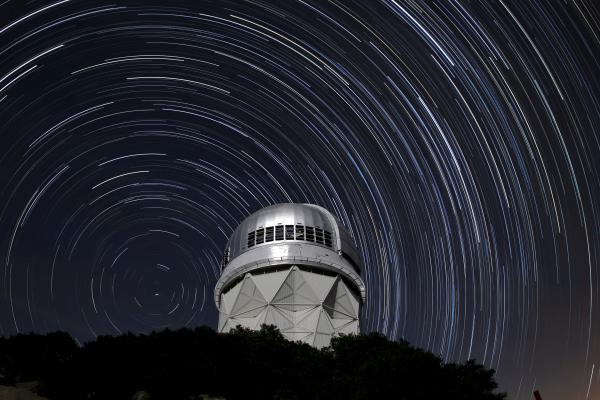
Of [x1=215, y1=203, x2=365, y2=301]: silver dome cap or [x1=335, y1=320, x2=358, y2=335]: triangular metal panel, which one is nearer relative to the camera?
[x1=335, y1=320, x2=358, y2=335]: triangular metal panel

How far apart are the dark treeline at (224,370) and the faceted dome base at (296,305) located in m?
7.11

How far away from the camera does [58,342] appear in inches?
1228

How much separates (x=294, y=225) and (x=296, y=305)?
666cm

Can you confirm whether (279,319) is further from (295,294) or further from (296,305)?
(295,294)

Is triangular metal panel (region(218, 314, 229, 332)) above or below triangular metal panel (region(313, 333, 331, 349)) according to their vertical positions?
above

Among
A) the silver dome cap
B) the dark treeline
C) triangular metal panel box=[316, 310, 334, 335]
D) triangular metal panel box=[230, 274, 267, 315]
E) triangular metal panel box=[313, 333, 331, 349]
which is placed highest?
the silver dome cap

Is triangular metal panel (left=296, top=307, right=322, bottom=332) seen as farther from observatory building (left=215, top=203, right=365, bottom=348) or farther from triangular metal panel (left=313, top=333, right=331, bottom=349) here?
triangular metal panel (left=313, top=333, right=331, bottom=349)

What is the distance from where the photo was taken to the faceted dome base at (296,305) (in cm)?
3806

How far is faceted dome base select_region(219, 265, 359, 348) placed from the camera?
125ft

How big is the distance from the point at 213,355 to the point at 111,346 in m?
5.09

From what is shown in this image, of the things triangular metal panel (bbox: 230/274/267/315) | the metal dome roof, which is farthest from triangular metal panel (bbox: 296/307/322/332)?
the metal dome roof

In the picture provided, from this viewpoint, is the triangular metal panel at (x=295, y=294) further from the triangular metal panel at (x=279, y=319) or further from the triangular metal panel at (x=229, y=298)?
the triangular metal panel at (x=229, y=298)

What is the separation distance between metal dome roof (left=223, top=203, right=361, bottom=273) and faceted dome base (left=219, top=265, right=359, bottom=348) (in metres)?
2.95

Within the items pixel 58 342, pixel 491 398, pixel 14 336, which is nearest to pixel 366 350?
pixel 491 398
